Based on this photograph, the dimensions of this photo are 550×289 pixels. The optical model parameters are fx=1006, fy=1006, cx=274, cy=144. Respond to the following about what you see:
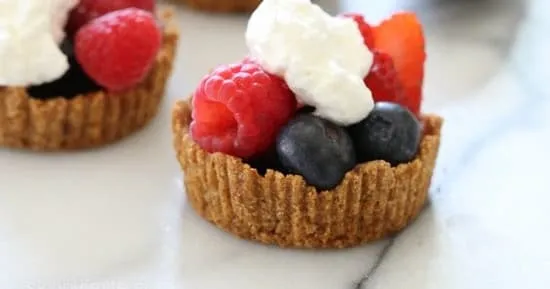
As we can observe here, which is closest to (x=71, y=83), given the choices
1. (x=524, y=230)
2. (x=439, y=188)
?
(x=439, y=188)

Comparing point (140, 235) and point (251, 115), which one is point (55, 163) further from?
point (251, 115)

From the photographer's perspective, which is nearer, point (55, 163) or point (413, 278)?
point (413, 278)

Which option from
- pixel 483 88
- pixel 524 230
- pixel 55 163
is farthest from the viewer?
pixel 483 88

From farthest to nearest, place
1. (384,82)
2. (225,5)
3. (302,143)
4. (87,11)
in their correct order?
(225,5), (87,11), (384,82), (302,143)

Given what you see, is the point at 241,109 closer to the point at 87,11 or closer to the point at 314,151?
the point at 314,151

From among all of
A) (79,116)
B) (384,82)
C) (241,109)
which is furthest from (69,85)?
(384,82)

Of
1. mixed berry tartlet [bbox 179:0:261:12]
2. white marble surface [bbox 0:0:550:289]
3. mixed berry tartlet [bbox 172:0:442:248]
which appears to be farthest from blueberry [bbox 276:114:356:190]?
mixed berry tartlet [bbox 179:0:261:12]
